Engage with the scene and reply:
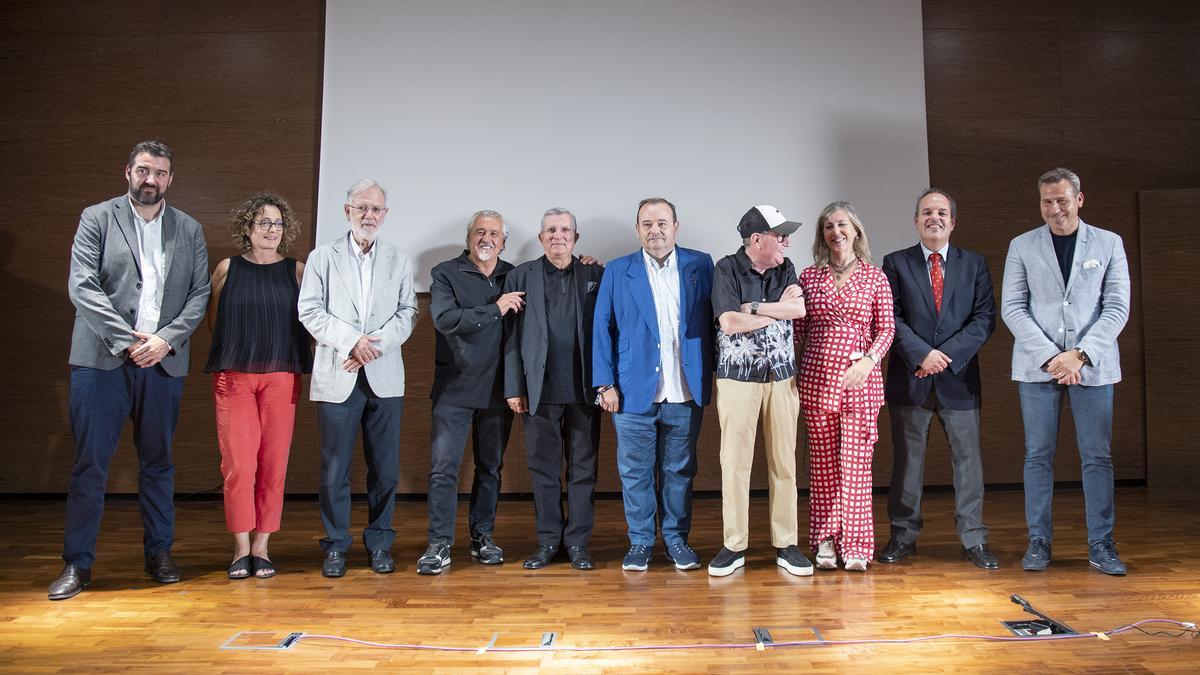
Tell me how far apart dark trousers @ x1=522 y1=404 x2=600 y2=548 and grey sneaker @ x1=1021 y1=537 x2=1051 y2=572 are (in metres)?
1.76

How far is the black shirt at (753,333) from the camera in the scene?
3.01m

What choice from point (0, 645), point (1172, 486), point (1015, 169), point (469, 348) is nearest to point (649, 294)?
point (469, 348)

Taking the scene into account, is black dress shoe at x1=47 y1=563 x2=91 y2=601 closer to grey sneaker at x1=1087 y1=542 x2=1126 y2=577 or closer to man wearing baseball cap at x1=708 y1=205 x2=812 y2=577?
man wearing baseball cap at x1=708 y1=205 x2=812 y2=577

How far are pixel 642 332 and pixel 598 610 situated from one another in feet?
3.63

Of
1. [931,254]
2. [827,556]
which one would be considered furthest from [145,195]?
[931,254]

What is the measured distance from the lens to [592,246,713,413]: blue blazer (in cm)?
312

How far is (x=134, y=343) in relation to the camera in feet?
9.61

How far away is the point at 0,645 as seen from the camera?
2.32 m

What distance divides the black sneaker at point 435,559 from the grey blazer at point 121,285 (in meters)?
1.25

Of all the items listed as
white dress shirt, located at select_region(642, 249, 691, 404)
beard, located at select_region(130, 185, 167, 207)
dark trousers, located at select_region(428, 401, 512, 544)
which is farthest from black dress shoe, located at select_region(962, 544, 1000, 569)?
beard, located at select_region(130, 185, 167, 207)

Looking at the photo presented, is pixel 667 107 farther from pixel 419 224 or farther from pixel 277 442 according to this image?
pixel 277 442

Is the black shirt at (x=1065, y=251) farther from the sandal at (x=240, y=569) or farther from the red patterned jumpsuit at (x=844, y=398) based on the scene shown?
the sandal at (x=240, y=569)

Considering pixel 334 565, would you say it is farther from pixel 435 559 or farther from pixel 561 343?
pixel 561 343

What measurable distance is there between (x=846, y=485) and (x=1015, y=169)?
2952 mm
